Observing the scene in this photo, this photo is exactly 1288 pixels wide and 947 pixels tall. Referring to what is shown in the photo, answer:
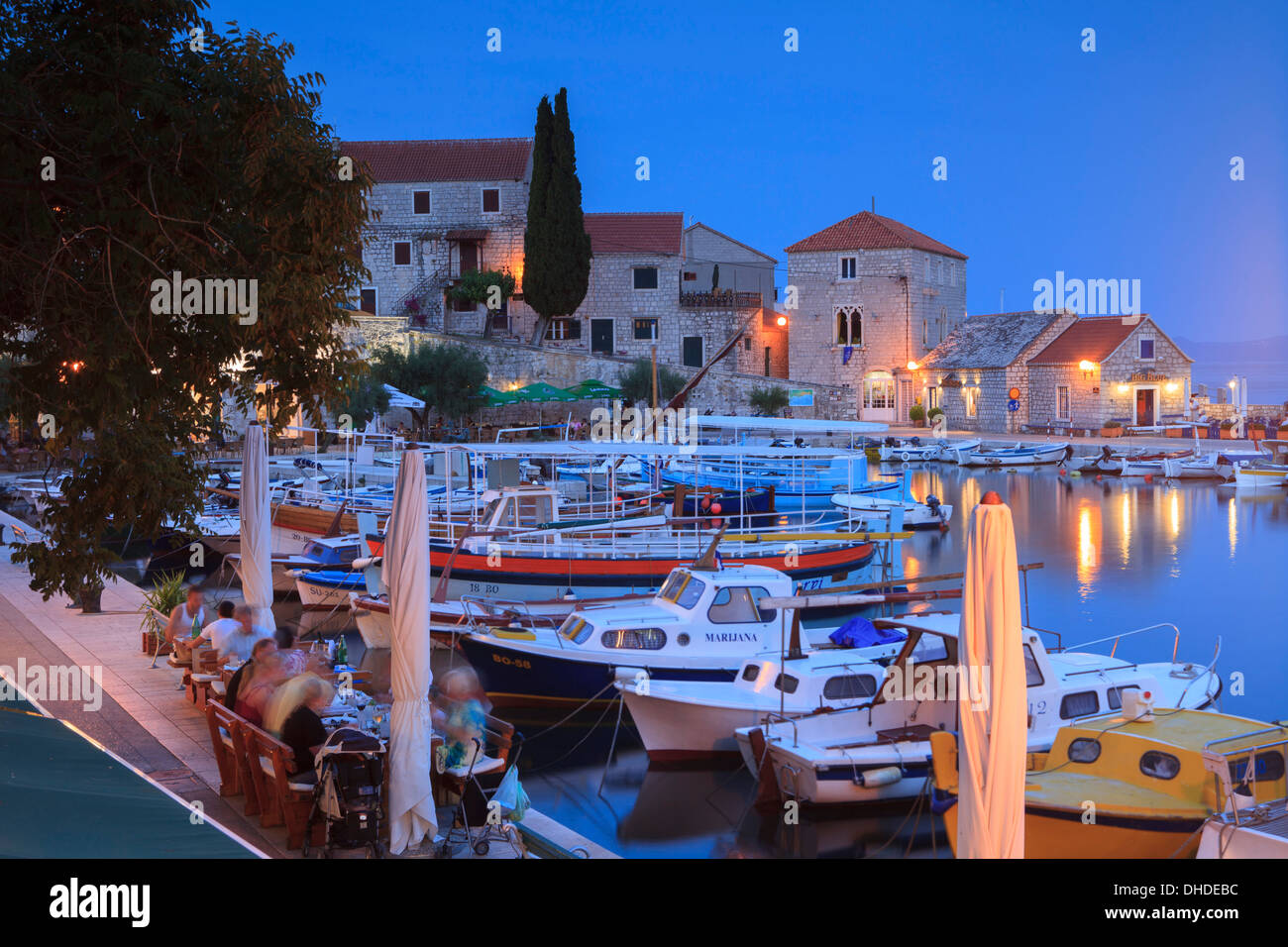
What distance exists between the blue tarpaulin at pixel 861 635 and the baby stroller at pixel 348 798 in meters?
7.97

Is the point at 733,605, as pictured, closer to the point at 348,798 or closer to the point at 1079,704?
the point at 1079,704

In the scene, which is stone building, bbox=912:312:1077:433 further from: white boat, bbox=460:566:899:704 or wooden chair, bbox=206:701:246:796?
wooden chair, bbox=206:701:246:796

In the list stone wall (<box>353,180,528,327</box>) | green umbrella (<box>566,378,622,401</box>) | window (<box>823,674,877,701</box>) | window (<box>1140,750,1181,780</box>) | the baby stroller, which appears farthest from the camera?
stone wall (<box>353,180,528,327</box>)

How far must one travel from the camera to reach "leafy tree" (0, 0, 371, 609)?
6.61 m

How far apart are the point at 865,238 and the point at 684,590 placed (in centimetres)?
4495

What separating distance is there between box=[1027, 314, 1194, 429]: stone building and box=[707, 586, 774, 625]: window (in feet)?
137

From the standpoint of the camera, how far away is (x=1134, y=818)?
8445 mm

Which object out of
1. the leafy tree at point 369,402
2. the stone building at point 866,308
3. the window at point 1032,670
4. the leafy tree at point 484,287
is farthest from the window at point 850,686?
the stone building at point 866,308

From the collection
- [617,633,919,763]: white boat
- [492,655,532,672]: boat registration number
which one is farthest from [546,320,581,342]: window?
[617,633,919,763]: white boat

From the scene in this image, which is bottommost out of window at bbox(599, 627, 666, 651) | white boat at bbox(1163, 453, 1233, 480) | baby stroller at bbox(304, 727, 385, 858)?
window at bbox(599, 627, 666, 651)

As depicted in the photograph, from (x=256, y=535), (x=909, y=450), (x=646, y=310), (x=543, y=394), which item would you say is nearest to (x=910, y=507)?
(x=543, y=394)

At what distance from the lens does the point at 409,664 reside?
726cm
